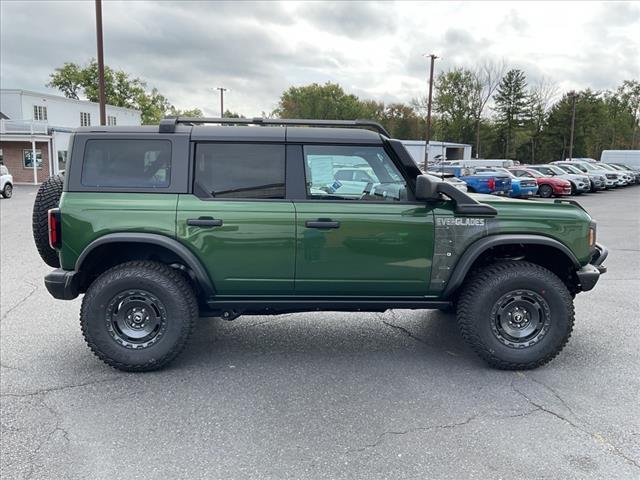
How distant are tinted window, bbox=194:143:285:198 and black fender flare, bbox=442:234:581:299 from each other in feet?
5.07

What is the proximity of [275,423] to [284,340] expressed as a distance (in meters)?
1.50

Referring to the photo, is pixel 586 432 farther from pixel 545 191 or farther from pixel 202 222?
pixel 545 191

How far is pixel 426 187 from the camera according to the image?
3656 mm

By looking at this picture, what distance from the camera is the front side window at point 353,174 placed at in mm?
3906

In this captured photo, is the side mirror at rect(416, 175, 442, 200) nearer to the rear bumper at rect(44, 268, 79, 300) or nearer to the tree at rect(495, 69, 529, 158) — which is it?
the rear bumper at rect(44, 268, 79, 300)

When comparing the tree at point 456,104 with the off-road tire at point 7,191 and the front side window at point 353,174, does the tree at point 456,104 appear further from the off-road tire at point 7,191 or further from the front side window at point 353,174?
the front side window at point 353,174

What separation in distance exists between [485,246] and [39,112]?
138 feet

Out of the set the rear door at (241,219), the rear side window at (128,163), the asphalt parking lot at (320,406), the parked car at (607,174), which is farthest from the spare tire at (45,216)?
the parked car at (607,174)

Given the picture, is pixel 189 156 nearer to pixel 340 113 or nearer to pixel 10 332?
pixel 10 332

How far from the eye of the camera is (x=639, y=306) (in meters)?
5.67

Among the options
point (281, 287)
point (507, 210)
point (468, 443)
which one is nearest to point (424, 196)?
Result: point (507, 210)

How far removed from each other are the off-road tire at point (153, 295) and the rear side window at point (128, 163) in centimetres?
68

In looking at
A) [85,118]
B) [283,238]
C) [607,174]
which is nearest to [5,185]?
[283,238]

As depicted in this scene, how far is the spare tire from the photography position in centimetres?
420
